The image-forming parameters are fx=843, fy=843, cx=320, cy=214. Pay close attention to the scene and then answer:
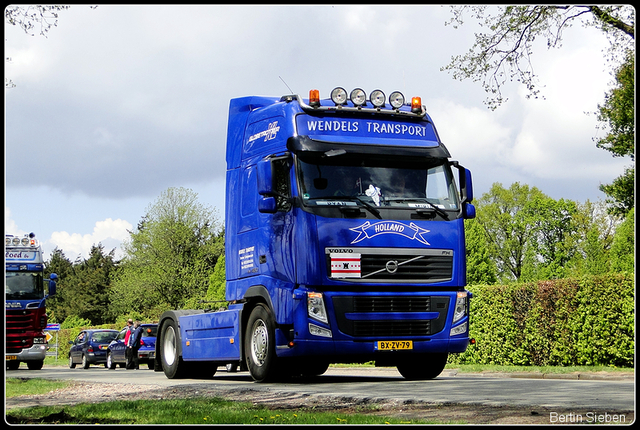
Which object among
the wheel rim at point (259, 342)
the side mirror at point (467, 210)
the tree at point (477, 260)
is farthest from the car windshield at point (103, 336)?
the tree at point (477, 260)

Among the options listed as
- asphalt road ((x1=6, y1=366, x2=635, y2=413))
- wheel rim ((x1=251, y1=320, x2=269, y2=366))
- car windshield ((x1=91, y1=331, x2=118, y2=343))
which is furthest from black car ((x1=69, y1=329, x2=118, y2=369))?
wheel rim ((x1=251, y1=320, x2=269, y2=366))

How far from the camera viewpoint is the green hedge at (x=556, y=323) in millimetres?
19219

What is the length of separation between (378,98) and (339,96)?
0.68 meters

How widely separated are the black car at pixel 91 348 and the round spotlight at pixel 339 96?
76.6 feet

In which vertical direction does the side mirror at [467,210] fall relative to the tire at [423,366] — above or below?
above

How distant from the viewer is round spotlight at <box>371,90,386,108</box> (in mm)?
13641

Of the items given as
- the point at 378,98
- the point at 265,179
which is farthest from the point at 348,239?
the point at 378,98

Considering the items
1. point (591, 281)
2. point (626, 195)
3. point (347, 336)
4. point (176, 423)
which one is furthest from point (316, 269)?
point (626, 195)

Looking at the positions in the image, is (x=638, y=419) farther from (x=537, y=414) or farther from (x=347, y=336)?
(x=347, y=336)

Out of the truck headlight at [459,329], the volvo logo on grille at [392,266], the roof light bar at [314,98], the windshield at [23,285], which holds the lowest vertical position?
the truck headlight at [459,329]

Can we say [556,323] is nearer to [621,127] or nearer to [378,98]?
[378,98]

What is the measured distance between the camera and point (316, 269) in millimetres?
12219

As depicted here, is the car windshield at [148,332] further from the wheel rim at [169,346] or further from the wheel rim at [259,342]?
the wheel rim at [259,342]

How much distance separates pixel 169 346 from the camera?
1700 cm
